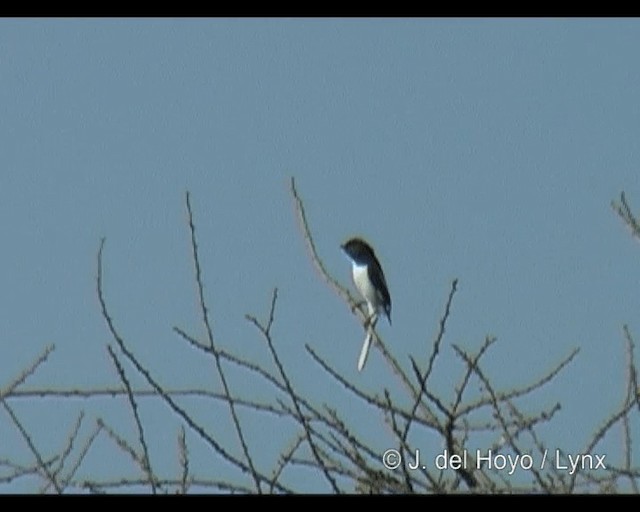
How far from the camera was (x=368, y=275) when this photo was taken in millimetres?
8016

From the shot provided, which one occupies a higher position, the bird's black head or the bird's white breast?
the bird's black head

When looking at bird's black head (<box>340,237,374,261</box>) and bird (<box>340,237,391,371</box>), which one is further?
bird's black head (<box>340,237,374,261</box>)

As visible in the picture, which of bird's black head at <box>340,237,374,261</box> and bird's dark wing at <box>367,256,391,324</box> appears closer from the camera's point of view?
bird's dark wing at <box>367,256,391,324</box>

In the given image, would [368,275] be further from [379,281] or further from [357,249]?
[357,249]

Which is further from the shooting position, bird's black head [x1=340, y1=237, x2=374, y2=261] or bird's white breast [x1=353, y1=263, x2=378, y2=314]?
bird's black head [x1=340, y1=237, x2=374, y2=261]

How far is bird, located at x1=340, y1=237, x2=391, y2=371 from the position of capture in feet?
24.7

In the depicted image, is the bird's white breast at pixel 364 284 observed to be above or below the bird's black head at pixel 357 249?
below

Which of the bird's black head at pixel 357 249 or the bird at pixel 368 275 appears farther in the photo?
the bird's black head at pixel 357 249

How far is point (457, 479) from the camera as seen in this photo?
2588 mm

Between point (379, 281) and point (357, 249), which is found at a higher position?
point (357, 249)

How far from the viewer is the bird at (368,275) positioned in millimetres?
7523

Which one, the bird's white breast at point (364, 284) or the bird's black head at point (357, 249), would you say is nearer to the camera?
the bird's white breast at point (364, 284)

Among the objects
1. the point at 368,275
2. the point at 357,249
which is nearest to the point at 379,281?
the point at 368,275

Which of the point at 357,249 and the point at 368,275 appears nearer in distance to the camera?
the point at 368,275
